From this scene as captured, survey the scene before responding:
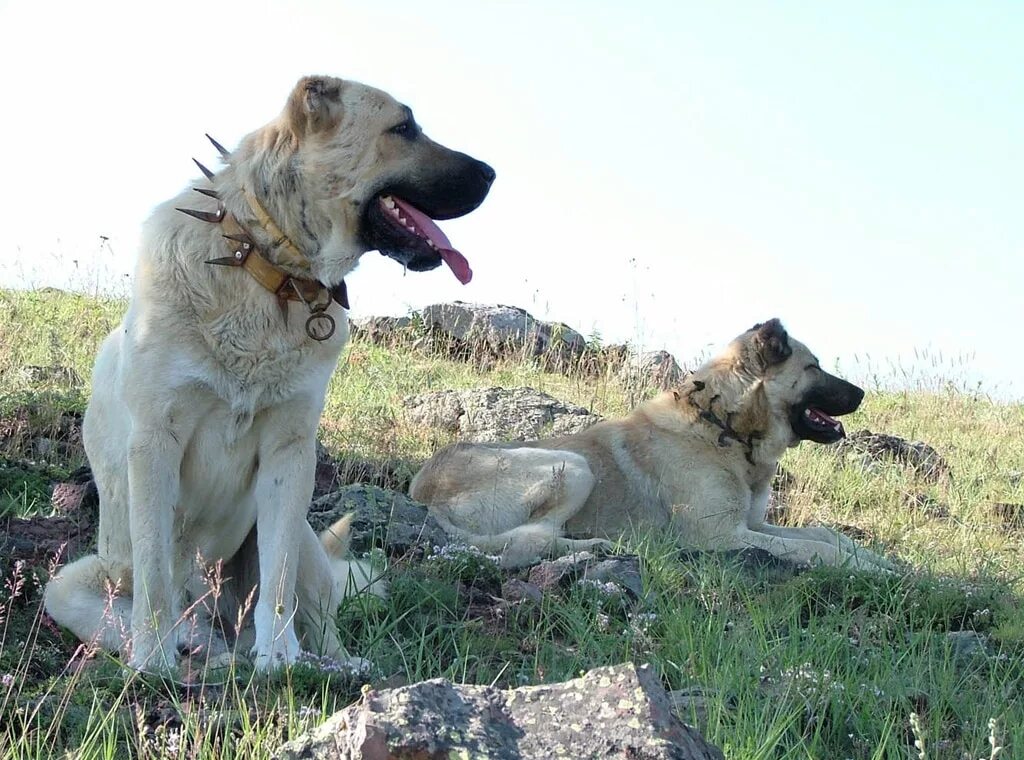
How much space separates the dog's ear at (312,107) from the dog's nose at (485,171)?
0.52 metres

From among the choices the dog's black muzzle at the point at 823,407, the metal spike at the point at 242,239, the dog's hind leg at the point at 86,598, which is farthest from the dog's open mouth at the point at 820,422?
the dog's hind leg at the point at 86,598

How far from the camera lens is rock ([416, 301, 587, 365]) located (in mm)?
11578

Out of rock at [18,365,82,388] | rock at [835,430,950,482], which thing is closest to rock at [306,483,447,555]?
rock at [18,365,82,388]

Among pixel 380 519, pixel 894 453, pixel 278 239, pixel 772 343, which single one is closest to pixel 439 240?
pixel 278 239

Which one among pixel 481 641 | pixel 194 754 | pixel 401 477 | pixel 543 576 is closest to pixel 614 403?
pixel 401 477

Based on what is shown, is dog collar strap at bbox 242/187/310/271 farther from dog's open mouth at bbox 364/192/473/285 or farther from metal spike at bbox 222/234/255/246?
dog's open mouth at bbox 364/192/473/285

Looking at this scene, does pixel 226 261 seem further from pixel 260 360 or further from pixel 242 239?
pixel 260 360

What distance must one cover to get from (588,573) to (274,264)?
1.73 meters

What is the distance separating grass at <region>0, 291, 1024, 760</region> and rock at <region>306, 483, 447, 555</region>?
34 cm

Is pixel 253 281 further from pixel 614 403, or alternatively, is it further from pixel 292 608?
pixel 614 403

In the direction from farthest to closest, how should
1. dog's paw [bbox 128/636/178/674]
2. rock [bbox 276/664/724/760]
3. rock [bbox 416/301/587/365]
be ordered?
rock [bbox 416/301/587/365], dog's paw [bbox 128/636/178/674], rock [bbox 276/664/724/760]

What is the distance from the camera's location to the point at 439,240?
12.8ft

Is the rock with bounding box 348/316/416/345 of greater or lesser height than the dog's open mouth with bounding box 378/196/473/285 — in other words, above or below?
below

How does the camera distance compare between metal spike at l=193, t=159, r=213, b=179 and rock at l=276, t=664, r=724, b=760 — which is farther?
metal spike at l=193, t=159, r=213, b=179
